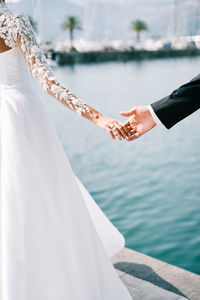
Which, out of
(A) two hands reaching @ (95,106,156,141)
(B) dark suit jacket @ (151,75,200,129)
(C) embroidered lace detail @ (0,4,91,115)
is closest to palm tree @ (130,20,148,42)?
(A) two hands reaching @ (95,106,156,141)

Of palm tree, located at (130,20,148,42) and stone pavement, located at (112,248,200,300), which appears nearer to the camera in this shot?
stone pavement, located at (112,248,200,300)

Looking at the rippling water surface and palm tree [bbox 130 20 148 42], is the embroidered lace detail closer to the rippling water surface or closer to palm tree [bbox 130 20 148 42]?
the rippling water surface

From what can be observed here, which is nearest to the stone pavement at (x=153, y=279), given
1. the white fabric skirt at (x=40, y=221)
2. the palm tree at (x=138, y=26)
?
the white fabric skirt at (x=40, y=221)

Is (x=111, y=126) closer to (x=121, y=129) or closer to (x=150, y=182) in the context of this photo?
(x=121, y=129)

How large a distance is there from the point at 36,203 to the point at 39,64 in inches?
29.1

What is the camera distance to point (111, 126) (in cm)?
207

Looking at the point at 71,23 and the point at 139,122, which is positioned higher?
the point at 71,23

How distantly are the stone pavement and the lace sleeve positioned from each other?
1309 millimetres

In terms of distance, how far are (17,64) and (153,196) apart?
13.8 feet

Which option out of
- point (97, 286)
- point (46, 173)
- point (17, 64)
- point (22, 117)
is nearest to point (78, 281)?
point (97, 286)

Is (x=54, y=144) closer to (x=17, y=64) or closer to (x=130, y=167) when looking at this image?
(x=17, y=64)

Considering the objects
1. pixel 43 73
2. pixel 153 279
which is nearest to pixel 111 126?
pixel 43 73

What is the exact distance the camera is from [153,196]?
5977mm

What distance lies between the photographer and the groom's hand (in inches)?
90.0
